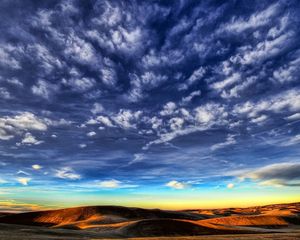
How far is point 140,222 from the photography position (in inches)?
2119

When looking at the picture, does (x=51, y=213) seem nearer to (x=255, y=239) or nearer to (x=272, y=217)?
(x=272, y=217)

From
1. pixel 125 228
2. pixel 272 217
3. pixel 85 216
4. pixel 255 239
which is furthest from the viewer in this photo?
pixel 85 216

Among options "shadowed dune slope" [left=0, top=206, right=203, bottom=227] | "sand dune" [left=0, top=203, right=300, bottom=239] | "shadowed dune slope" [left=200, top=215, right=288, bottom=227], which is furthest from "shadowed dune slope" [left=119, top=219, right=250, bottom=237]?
"shadowed dune slope" [left=0, top=206, right=203, bottom=227]

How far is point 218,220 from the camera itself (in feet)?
246

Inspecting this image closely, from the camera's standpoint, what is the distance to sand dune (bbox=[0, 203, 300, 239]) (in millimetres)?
49625

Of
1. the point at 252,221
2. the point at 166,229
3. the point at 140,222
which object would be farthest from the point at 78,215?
the point at 252,221

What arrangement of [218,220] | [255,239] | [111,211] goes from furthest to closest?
[111,211]
[218,220]
[255,239]

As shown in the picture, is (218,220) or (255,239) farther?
(218,220)

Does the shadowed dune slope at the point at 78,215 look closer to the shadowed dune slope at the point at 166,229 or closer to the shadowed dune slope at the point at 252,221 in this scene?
the shadowed dune slope at the point at 252,221

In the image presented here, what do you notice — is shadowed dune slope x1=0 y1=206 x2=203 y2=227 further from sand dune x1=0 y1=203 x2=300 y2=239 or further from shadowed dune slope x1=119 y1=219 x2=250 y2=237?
shadowed dune slope x1=119 y1=219 x2=250 y2=237

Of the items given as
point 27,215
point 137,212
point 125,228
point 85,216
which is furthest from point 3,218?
point 125,228

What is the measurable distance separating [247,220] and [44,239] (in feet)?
202

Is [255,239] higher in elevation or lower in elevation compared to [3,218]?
lower

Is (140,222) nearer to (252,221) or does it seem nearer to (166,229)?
(166,229)
